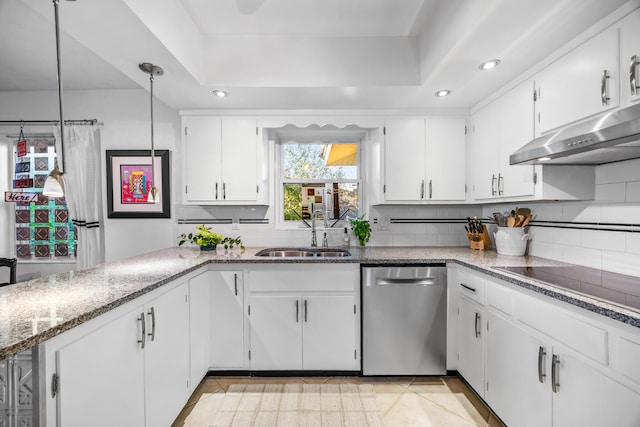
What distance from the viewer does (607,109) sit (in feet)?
4.84

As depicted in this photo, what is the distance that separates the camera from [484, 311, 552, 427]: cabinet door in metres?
1.45

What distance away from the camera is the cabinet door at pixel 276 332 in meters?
2.35

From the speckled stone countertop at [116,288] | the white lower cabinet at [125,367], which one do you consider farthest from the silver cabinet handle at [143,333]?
the speckled stone countertop at [116,288]

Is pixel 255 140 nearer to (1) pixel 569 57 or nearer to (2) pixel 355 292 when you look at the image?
(2) pixel 355 292

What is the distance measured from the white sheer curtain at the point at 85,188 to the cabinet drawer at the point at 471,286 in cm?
335

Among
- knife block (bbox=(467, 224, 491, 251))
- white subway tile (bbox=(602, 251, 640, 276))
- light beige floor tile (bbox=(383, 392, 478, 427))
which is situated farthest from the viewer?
knife block (bbox=(467, 224, 491, 251))

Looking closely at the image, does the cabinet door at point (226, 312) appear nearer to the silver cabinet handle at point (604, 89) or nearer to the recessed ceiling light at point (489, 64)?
the recessed ceiling light at point (489, 64)

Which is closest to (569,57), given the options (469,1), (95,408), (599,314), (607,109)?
(607,109)

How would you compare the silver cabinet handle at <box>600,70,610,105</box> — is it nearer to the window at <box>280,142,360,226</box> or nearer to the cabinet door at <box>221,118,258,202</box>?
the window at <box>280,142,360,226</box>

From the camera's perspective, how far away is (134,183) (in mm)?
3080

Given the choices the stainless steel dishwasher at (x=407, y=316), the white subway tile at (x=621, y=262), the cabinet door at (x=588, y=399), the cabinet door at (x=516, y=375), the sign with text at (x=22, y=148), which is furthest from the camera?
the sign with text at (x=22, y=148)

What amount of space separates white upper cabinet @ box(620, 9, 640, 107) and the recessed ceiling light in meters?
0.59

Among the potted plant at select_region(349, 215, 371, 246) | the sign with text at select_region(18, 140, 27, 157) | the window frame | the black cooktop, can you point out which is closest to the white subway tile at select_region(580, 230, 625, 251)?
the black cooktop

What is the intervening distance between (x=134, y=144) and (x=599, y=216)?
380 cm
